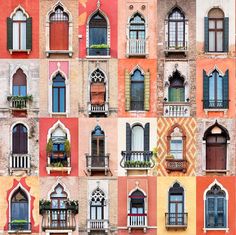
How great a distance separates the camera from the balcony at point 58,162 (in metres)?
37.2

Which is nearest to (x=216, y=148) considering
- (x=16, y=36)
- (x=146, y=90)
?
(x=146, y=90)

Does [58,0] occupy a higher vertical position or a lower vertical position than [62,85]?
higher

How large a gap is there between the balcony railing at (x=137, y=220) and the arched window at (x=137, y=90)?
12.2 ft

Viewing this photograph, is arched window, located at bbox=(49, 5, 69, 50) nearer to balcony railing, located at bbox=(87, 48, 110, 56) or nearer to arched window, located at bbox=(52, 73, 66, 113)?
balcony railing, located at bbox=(87, 48, 110, 56)

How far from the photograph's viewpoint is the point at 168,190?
3731cm

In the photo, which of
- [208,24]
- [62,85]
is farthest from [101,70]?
[208,24]

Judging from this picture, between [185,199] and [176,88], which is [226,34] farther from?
[185,199]

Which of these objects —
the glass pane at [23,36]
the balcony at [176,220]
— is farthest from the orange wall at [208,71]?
the glass pane at [23,36]

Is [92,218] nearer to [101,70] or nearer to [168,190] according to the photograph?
[168,190]

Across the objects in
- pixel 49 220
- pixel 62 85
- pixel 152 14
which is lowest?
pixel 49 220

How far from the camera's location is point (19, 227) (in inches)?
1462

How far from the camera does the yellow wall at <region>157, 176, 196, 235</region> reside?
37.1 m

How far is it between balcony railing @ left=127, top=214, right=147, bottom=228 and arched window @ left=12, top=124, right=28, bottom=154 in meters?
4.27

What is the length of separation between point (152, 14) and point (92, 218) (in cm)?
735
